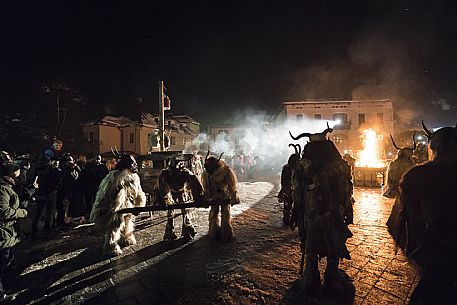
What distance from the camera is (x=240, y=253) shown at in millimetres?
4684

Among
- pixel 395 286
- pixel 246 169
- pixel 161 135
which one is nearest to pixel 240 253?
pixel 395 286

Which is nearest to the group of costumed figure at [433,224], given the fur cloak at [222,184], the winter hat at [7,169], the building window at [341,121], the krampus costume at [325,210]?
the krampus costume at [325,210]

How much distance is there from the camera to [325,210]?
3072 millimetres

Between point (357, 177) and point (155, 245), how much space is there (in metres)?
12.4

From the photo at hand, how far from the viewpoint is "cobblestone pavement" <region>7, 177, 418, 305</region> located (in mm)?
3309

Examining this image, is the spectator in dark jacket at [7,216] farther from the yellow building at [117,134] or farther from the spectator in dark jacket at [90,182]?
the yellow building at [117,134]

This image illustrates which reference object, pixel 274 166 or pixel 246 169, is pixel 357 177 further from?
pixel 274 166

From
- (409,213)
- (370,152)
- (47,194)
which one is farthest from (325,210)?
(370,152)

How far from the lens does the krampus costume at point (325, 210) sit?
3.08 m

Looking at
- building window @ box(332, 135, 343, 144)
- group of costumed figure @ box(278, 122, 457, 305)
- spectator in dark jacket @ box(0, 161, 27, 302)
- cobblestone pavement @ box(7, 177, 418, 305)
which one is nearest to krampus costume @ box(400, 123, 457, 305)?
group of costumed figure @ box(278, 122, 457, 305)

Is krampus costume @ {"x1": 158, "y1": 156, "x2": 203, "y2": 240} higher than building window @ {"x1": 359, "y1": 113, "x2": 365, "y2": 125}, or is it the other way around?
building window @ {"x1": 359, "y1": 113, "x2": 365, "y2": 125}

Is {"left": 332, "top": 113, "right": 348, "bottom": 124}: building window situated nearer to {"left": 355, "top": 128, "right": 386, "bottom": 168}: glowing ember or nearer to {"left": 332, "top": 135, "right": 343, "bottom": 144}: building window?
{"left": 332, "top": 135, "right": 343, "bottom": 144}: building window

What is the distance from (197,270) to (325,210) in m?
2.51

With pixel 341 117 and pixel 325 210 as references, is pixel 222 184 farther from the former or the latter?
pixel 341 117
